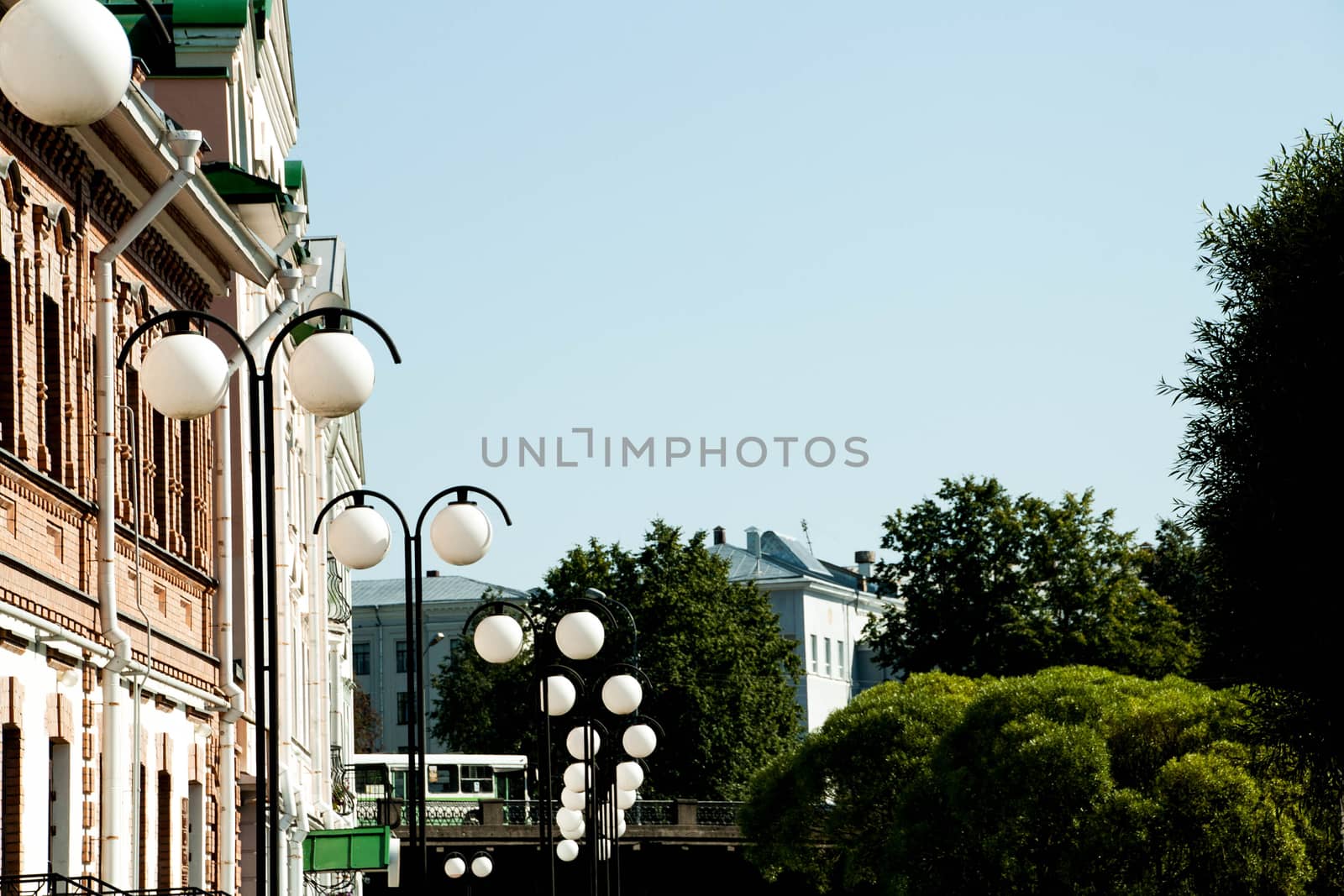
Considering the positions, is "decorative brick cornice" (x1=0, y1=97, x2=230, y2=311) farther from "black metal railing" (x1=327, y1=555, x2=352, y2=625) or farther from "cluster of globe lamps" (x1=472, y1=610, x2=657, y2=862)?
"black metal railing" (x1=327, y1=555, x2=352, y2=625)

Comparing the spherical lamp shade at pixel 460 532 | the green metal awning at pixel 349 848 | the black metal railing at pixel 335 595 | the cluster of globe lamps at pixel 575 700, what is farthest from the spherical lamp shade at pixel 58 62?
the black metal railing at pixel 335 595

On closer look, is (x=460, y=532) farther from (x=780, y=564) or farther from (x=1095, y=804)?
(x=780, y=564)

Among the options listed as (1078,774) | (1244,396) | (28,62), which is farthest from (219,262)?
(1078,774)

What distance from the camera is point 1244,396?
2059cm

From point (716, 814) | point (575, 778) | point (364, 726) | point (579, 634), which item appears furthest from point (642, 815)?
point (579, 634)

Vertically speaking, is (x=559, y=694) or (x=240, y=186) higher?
(x=240, y=186)

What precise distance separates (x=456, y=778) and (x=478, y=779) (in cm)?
77

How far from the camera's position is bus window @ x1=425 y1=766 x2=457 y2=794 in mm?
71812

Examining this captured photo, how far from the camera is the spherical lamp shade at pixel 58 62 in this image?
7.12 meters

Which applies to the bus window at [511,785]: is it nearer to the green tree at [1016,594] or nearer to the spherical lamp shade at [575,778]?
the green tree at [1016,594]

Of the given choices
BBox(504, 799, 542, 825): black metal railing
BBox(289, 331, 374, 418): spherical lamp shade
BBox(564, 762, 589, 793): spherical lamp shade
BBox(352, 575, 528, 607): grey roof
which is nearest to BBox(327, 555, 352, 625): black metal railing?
BBox(564, 762, 589, 793): spherical lamp shade

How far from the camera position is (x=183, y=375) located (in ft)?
35.1

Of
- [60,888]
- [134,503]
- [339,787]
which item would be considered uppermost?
[134,503]

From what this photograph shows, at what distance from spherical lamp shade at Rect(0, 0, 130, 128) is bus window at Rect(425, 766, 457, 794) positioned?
216 feet
